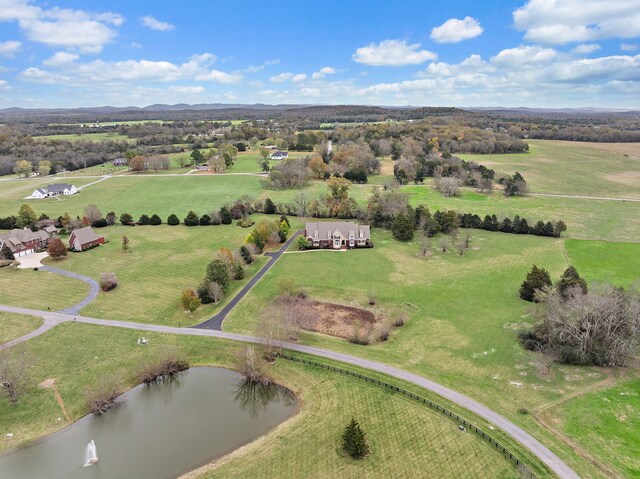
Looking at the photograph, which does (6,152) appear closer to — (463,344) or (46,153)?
(46,153)

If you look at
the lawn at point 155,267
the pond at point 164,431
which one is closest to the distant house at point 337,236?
the lawn at point 155,267

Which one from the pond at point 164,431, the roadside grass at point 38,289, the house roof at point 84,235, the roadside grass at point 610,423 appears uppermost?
the house roof at point 84,235

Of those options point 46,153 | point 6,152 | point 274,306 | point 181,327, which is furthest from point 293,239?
point 6,152

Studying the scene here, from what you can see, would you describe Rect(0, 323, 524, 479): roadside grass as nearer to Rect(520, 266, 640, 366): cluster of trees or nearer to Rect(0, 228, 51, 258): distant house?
Rect(520, 266, 640, 366): cluster of trees

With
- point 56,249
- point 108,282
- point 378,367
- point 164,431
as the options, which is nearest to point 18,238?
point 56,249

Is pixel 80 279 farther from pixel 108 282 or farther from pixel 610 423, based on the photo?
pixel 610 423

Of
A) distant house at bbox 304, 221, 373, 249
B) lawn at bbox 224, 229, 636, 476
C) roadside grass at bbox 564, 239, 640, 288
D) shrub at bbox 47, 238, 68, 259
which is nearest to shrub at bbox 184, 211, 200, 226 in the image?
shrub at bbox 47, 238, 68, 259

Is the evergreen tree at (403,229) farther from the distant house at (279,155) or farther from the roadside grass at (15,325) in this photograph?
the distant house at (279,155)
